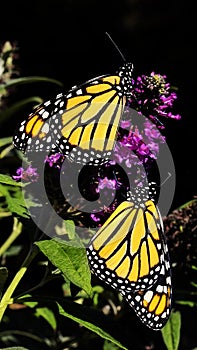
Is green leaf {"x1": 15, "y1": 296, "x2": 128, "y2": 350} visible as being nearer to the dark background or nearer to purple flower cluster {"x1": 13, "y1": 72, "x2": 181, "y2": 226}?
purple flower cluster {"x1": 13, "y1": 72, "x2": 181, "y2": 226}

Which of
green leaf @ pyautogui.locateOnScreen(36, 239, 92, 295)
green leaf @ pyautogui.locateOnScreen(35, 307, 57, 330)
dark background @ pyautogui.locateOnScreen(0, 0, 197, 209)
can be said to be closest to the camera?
green leaf @ pyautogui.locateOnScreen(36, 239, 92, 295)

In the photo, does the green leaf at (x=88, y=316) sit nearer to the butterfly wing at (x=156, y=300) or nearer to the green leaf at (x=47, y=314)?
the butterfly wing at (x=156, y=300)

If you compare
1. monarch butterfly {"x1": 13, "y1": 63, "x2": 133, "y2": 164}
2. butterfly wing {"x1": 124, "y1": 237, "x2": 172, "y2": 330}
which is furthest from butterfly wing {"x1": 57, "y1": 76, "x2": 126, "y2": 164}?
butterfly wing {"x1": 124, "y1": 237, "x2": 172, "y2": 330}

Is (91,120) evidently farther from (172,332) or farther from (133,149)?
(172,332)

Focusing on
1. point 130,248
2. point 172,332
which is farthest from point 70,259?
point 172,332

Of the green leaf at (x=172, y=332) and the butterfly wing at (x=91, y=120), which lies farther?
the green leaf at (x=172, y=332)

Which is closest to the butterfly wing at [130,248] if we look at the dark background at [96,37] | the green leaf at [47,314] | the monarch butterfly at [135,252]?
the monarch butterfly at [135,252]
